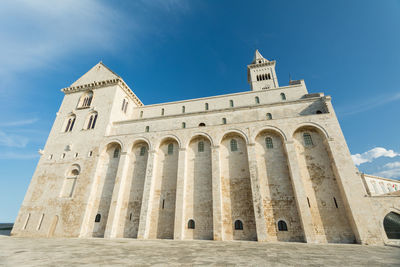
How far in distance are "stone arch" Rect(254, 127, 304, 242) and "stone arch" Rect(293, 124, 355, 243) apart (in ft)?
4.58

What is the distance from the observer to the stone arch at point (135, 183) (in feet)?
55.0

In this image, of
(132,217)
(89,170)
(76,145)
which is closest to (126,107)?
(76,145)

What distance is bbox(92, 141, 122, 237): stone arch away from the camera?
56.7ft

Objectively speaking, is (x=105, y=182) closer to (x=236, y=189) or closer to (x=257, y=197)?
(x=236, y=189)

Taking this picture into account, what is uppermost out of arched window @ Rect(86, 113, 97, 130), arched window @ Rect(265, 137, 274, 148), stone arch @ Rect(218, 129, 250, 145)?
arched window @ Rect(86, 113, 97, 130)

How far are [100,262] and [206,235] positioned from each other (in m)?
9.92

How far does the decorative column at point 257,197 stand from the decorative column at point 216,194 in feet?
9.51

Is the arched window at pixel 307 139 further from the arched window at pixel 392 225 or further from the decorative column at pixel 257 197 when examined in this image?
the arched window at pixel 392 225

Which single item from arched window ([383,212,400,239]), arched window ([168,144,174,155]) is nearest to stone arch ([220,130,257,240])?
arched window ([168,144,174,155])

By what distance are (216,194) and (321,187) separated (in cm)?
914

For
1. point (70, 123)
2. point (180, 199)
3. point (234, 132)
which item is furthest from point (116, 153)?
point (234, 132)

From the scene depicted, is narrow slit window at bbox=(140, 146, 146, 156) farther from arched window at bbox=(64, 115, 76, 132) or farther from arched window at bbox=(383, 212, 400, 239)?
arched window at bbox=(383, 212, 400, 239)

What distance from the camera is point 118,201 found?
17.2 meters

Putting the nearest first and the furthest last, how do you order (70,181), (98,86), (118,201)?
1. (118,201)
2. (70,181)
3. (98,86)
